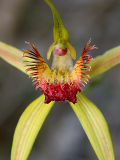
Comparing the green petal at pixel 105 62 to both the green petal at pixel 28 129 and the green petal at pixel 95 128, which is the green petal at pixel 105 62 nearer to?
the green petal at pixel 95 128

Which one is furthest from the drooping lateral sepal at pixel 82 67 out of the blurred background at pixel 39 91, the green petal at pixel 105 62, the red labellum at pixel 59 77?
the blurred background at pixel 39 91

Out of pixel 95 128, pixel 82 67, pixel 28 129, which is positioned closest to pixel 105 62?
pixel 82 67

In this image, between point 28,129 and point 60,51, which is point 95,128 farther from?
point 60,51

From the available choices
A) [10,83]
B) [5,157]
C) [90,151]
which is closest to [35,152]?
[5,157]

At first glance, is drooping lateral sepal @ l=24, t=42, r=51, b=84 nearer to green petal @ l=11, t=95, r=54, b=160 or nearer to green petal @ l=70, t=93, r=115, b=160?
green petal @ l=11, t=95, r=54, b=160

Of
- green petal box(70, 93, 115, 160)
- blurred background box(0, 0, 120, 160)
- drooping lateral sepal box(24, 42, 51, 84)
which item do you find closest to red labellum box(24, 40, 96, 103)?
drooping lateral sepal box(24, 42, 51, 84)

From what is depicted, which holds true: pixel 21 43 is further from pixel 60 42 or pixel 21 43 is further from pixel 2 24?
pixel 60 42
